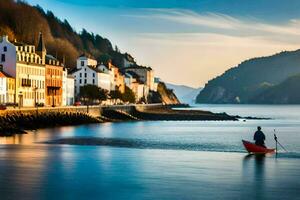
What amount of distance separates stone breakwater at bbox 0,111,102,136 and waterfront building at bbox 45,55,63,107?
15707 mm

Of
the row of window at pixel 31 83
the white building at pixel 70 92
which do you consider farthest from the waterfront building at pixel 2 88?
the white building at pixel 70 92

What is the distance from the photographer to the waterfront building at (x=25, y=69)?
391 feet

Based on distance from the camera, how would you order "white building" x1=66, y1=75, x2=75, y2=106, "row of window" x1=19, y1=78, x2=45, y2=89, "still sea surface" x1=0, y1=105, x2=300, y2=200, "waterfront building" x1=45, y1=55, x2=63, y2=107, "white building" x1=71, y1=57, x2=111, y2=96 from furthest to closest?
1. "white building" x1=71, y1=57, x2=111, y2=96
2. "white building" x1=66, y1=75, x2=75, y2=106
3. "waterfront building" x1=45, y1=55, x2=63, y2=107
4. "row of window" x1=19, y1=78, x2=45, y2=89
5. "still sea surface" x1=0, y1=105, x2=300, y2=200

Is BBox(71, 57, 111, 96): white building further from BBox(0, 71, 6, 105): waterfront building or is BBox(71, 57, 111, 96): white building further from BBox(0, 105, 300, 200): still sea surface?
BBox(0, 105, 300, 200): still sea surface

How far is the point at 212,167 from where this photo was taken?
45.2 meters

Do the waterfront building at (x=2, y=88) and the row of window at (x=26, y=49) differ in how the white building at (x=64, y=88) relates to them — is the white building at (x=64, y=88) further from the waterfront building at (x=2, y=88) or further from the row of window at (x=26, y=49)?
the waterfront building at (x=2, y=88)

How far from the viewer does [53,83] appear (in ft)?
458

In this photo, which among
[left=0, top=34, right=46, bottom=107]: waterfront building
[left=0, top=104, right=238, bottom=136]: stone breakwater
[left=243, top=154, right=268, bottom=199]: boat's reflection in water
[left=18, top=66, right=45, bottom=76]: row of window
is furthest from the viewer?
[left=18, top=66, right=45, bottom=76]: row of window

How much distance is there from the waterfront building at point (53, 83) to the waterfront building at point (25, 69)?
277 cm

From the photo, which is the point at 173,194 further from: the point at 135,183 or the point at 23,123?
the point at 23,123

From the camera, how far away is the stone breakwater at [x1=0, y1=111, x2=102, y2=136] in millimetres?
81613

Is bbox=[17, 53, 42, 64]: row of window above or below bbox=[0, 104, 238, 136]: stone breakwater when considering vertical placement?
above

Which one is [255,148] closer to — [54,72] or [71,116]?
[71,116]

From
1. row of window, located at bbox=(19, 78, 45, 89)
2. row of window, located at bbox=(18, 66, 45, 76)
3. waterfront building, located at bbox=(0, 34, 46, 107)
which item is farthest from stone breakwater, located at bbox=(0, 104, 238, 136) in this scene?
row of window, located at bbox=(18, 66, 45, 76)
